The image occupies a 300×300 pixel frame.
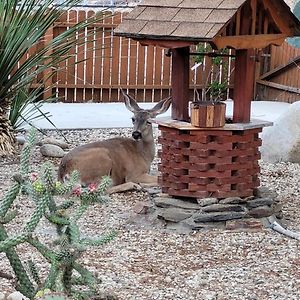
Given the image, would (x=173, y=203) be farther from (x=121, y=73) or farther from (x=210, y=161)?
(x=121, y=73)

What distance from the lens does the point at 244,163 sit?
7535 mm

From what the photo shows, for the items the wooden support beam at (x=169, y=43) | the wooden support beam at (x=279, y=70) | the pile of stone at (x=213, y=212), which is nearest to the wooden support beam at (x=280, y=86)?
the wooden support beam at (x=279, y=70)

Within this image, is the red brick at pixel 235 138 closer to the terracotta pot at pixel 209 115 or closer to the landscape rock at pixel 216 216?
the terracotta pot at pixel 209 115

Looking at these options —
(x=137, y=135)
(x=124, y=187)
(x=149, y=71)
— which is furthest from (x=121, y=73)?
(x=124, y=187)

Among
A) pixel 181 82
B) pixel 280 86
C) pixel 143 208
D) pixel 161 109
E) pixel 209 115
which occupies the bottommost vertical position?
pixel 143 208

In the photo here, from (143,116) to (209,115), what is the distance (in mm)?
1880

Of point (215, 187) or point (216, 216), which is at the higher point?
point (215, 187)

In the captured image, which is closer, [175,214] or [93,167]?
[175,214]

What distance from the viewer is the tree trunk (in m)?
10.6

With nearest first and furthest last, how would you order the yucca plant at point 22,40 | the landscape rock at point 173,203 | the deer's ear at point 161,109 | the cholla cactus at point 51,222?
the cholla cactus at point 51,222, the landscape rock at point 173,203, the deer's ear at point 161,109, the yucca plant at point 22,40

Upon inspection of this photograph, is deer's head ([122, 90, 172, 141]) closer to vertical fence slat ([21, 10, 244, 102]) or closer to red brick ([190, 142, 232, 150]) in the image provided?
red brick ([190, 142, 232, 150])

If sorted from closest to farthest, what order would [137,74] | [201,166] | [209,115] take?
[209,115] → [201,166] → [137,74]

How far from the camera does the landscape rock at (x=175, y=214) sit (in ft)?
24.2

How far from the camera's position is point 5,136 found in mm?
10695
